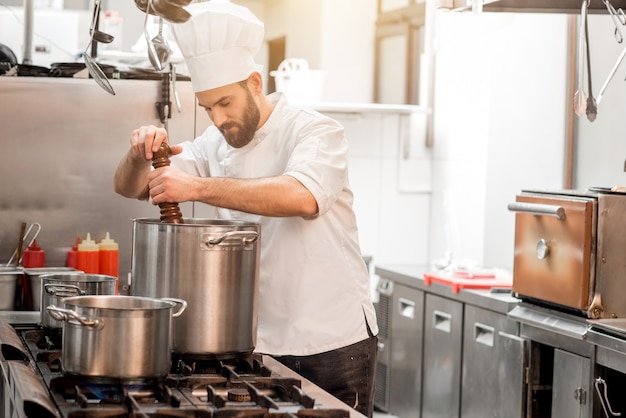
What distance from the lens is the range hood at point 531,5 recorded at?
3.19 m

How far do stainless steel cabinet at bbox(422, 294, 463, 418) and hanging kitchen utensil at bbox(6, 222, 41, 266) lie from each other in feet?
6.33

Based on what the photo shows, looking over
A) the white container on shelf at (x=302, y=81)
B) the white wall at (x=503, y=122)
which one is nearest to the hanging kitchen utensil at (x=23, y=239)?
the white container on shelf at (x=302, y=81)

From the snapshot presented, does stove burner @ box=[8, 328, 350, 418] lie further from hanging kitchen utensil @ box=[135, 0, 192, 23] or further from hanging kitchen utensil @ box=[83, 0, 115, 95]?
hanging kitchen utensil @ box=[83, 0, 115, 95]

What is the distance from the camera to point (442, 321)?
15.2ft

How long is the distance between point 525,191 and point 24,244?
1.87 metres

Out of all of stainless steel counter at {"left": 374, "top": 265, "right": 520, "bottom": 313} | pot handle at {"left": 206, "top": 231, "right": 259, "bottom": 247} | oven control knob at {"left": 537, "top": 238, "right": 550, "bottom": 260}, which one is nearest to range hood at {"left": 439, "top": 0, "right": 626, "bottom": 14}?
oven control knob at {"left": 537, "top": 238, "right": 550, "bottom": 260}

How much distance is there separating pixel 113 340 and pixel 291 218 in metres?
0.81

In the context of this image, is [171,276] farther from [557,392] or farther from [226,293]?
[557,392]

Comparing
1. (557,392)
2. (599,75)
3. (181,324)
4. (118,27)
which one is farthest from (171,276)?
(118,27)

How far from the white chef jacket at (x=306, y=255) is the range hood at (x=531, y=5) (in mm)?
959

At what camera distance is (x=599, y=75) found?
4.57 m

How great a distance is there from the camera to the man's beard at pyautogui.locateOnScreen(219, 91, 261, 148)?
2395 millimetres

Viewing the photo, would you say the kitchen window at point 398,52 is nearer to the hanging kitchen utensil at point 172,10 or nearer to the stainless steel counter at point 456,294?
the stainless steel counter at point 456,294

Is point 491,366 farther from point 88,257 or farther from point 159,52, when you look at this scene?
point 159,52
